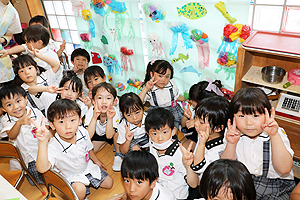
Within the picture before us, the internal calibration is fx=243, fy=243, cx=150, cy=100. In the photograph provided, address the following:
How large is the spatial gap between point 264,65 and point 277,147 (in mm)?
1108

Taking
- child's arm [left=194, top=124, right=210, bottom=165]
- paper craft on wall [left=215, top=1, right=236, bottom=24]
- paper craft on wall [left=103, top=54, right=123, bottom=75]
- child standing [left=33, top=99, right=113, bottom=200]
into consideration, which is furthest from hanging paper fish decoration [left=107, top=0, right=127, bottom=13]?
child's arm [left=194, top=124, right=210, bottom=165]

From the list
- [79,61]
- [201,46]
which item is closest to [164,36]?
[201,46]

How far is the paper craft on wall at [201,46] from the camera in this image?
241 centimetres

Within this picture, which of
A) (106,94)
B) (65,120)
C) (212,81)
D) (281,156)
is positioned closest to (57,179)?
(65,120)

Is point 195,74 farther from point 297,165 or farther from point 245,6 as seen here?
point 297,165

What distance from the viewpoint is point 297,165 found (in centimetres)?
221

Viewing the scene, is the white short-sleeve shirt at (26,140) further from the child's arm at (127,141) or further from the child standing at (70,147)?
the child's arm at (127,141)

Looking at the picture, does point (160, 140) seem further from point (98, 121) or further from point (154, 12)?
point (154, 12)

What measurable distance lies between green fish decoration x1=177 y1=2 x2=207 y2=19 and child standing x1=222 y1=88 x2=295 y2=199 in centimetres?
101

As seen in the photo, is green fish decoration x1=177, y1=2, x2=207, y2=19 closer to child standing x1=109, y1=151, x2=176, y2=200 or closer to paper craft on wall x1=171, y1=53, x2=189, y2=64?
paper craft on wall x1=171, y1=53, x2=189, y2=64

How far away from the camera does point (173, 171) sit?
186 centimetres

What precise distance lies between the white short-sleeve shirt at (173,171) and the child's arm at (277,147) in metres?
0.65

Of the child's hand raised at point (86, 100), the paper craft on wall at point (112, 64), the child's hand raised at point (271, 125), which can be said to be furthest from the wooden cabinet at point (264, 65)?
the paper craft on wall at point (112, 64)

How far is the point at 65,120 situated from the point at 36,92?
97cm
